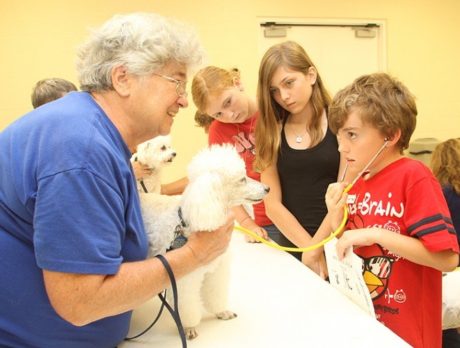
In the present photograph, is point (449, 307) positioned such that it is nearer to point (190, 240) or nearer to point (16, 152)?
point (190, 240)

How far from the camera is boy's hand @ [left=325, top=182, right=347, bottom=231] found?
113 cm

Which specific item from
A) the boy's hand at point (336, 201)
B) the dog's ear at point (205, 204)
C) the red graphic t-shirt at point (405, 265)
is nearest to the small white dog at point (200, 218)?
the dog's ear at point (205, 204)

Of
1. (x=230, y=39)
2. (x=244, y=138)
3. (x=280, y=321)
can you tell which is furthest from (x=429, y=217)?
(x=230, y=39)

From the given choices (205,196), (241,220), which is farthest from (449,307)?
(205,196)

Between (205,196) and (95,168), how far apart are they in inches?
12.7

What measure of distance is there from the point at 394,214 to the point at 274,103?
66 centimetres

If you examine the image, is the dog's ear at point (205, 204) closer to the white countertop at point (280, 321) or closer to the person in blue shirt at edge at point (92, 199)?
the person in blue shirt at edge at point (92, 199)

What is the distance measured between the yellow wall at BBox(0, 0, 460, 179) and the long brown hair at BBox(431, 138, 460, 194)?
2.04m

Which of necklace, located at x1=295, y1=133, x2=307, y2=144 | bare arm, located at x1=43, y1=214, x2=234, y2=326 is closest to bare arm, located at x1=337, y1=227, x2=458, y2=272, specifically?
bare arm, located at x1=43, y1=214, x2=234, y2=326

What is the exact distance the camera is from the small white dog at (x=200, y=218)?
88 cm

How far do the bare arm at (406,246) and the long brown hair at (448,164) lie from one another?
106cm

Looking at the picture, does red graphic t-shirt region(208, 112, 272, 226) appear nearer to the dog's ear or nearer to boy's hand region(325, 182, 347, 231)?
boy's hand region(325, 182, 347, 231)

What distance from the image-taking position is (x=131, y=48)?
76 centimetres

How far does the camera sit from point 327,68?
13.0ft
